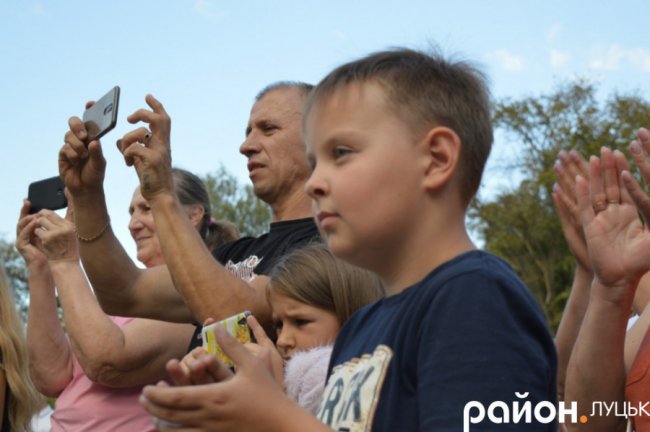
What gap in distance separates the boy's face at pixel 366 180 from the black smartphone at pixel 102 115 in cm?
168

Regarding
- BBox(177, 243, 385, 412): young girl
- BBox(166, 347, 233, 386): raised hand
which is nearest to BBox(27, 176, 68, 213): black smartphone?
BBox(177, 243, 385, 412): young girl

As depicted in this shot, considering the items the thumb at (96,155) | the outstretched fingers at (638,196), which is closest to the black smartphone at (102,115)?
the thumb at (96,155)

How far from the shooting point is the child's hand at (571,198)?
2723 millimetres

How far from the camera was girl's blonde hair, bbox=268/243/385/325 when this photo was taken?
2.85 metres

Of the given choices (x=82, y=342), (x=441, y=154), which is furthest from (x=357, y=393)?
(x=82, y=342)

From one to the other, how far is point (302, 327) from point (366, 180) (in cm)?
123

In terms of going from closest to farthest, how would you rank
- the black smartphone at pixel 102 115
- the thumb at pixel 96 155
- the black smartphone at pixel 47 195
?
the black smartphone at pixel 102 115 → the thumb at pixel 96 155 → the black smartphone at pixel 47 195

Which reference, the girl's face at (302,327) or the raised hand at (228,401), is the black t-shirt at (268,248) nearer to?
the girl's face at (302,327)

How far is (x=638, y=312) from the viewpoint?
3217mm

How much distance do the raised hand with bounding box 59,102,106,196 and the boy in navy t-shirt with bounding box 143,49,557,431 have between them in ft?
5.79

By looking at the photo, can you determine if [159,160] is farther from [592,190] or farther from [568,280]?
[568,280]

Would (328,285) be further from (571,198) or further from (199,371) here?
(199,371)

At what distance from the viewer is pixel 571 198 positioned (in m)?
2.85

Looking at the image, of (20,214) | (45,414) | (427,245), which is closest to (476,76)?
(427,245)
